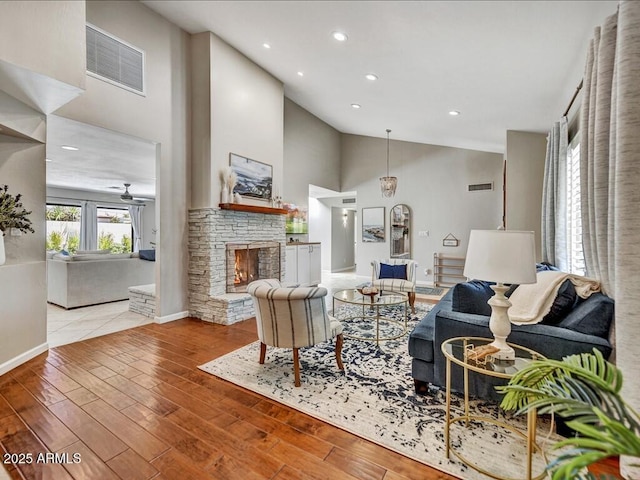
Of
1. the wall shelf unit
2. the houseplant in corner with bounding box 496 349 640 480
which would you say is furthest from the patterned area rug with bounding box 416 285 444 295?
the houseplant in corner with bounding box 496 349 640 480

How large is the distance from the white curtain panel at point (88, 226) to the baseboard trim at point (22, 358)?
24.5ft

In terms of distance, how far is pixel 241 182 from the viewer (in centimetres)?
491

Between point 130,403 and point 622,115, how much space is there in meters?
3.49

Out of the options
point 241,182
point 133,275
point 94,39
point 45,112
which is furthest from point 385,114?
point 133,275

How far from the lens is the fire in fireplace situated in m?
4.89

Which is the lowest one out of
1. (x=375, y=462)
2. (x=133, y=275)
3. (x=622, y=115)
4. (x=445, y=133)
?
(x=375, y=462)

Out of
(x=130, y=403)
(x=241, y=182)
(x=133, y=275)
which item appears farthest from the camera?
(x=133, y=275)

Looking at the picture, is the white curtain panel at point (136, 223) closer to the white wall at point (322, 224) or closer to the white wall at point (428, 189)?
the white wall at point (322, 224)

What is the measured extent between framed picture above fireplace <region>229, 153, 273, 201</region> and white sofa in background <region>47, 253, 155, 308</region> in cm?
249

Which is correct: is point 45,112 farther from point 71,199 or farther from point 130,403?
point 71,199

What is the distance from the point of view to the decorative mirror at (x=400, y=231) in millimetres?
7855

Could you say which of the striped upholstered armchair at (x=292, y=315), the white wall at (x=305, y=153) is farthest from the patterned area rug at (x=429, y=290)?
the striped upholstered armchair at (x=292, y=315)

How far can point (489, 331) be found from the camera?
6.82ft

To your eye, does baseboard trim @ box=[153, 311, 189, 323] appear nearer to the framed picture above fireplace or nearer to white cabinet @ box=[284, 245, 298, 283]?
the framed picture above fireplace
